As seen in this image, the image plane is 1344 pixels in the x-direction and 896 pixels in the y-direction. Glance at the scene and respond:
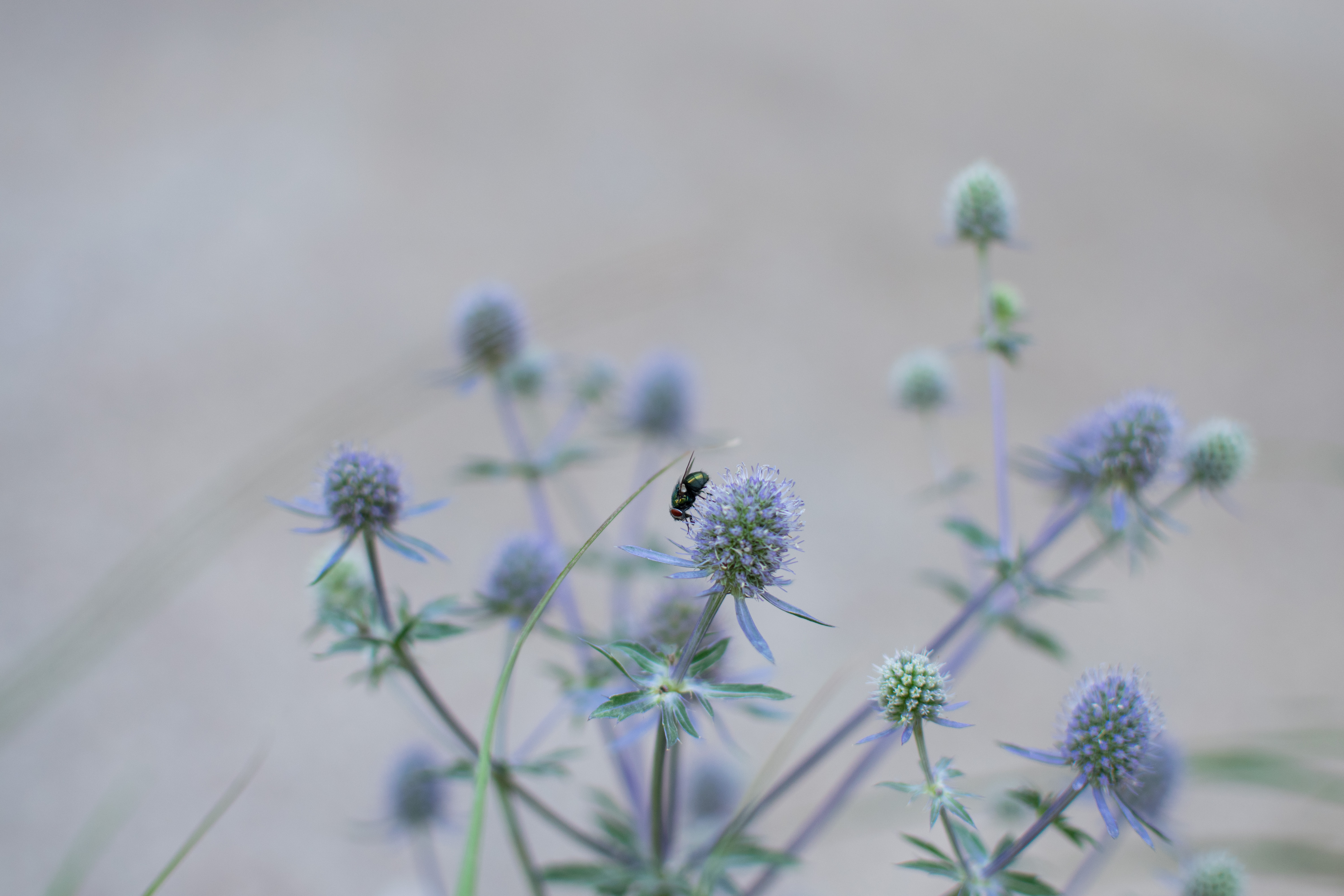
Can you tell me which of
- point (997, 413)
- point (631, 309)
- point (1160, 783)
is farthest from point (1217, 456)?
point (631, 309)

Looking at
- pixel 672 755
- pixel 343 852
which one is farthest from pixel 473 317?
pixel 343 852

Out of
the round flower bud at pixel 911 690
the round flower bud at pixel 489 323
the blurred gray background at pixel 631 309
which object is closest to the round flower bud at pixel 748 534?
the round flower bud at pixel 911 690

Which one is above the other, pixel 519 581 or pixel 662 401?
pixel 662 401

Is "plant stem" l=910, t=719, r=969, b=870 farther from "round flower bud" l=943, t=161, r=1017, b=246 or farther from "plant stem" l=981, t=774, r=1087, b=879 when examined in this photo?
"round flower bud" l=943, t=161, r=1017, b=246

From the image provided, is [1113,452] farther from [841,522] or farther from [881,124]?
[881,124]

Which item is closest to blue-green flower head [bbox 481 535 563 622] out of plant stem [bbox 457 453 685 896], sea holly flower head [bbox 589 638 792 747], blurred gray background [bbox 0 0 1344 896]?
sea holly flower head [bbox 589 638 792 747]

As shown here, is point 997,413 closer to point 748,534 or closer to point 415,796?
point 748,534
